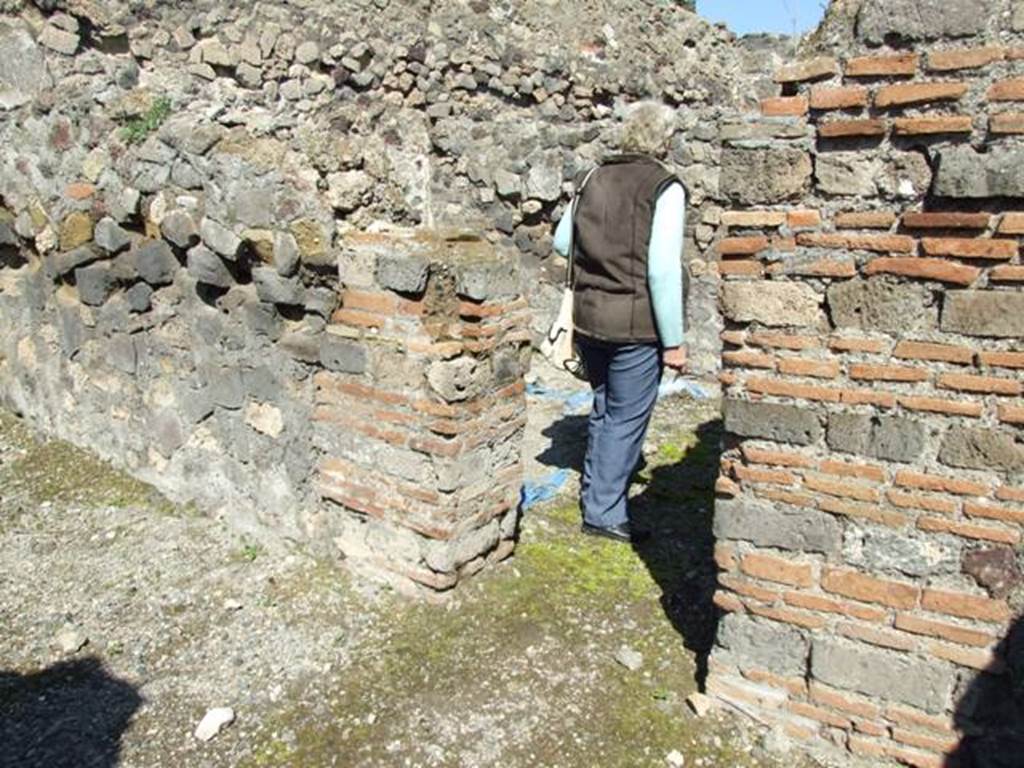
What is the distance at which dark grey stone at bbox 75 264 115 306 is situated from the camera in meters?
4.32

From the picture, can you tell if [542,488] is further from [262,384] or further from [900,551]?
[900,551]

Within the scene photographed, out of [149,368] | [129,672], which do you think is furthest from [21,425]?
[129,672]

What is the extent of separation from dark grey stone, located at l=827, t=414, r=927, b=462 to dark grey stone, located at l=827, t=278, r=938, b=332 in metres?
0.27

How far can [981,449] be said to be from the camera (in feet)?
7.72

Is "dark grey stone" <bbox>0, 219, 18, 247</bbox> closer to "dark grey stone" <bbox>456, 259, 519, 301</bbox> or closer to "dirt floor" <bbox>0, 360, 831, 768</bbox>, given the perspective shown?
"dirt floor" <bbox>0, 360, 831, 768</bbox>

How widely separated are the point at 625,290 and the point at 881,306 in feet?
4.88

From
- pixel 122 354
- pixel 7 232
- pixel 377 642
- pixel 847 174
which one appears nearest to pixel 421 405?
pixel 377 642

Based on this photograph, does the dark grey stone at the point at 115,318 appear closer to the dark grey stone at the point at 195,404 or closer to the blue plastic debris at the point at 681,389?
the dark grey stone at the point at 195,404

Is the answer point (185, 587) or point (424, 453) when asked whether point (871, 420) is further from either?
point (185, 587)

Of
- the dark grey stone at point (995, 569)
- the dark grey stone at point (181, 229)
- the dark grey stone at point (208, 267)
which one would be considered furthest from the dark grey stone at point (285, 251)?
the dark grey stone at point (995, 569)

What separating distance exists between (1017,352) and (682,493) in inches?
104

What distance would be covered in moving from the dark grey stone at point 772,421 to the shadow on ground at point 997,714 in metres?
0.79

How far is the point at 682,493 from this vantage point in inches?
189

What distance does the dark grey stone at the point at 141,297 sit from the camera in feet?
13.8
